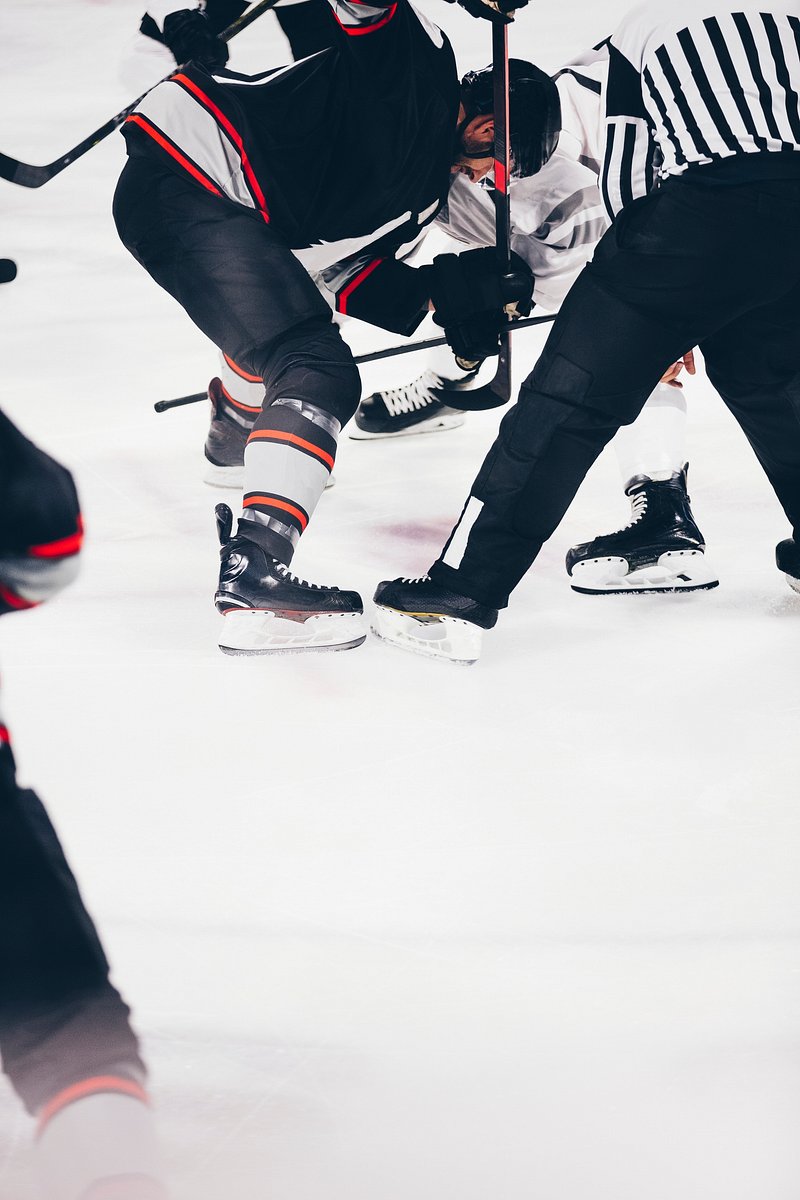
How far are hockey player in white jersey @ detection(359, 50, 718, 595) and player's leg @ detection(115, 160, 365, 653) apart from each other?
0.45m

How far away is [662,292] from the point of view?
→ 181cm

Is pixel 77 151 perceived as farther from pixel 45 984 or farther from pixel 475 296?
pixel 45 984

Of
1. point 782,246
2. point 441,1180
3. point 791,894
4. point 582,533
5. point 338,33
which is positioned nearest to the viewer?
point 441,1180

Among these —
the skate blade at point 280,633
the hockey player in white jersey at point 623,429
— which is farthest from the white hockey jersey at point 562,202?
the skate blade at point 280,633

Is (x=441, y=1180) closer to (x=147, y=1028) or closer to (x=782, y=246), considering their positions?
(x=147, y=1028)

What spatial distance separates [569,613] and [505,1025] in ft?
3.22

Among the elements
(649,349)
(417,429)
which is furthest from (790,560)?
(417,429)

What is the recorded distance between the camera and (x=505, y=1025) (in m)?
1.23

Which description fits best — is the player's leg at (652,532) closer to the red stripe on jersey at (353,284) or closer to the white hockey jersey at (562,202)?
the white hockey jersey at (562,202)

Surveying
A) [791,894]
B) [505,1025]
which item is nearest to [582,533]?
[791,894]

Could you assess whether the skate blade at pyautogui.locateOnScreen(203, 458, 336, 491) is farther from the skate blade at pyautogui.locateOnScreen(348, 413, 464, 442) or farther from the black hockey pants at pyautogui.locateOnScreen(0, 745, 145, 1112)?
the black hockey pants at pyautogui.locateOnScreen(0, 745, 145, 1112)

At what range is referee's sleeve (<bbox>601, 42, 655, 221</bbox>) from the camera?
6.04 ft

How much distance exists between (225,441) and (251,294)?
25.4 inches

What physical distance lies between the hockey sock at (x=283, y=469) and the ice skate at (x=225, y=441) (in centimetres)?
58
